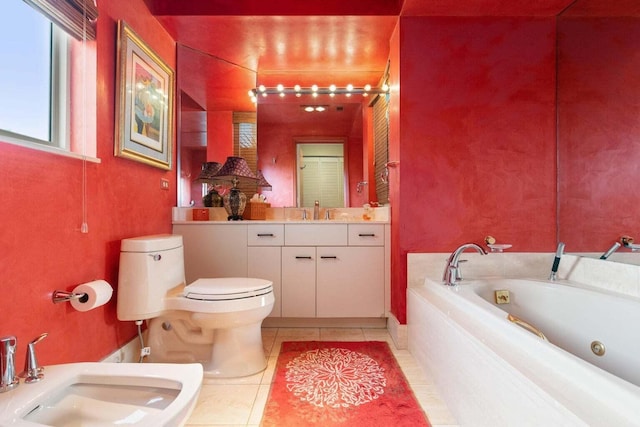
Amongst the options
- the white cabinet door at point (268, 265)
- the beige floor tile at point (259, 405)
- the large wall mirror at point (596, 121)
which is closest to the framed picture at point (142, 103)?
the large wall mirror at point (596, 121)

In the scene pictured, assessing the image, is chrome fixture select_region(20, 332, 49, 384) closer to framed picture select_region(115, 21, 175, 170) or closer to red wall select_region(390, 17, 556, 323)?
framed picture select_region(115, 21, 175, 170)

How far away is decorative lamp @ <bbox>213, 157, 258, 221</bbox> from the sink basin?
149 centimetres

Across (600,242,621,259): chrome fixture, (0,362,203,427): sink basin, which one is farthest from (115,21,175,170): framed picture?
(600,242,621,259): chrome fixture

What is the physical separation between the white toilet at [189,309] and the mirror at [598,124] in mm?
2035

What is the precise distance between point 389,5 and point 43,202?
217 cm

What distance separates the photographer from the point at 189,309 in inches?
61.4

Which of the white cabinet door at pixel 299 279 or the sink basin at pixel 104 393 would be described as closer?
the sink basin at pixel 104 393

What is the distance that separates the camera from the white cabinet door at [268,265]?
7.17 ft

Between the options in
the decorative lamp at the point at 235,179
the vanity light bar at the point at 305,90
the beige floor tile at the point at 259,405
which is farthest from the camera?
the vanity light bar at the point at 305,90

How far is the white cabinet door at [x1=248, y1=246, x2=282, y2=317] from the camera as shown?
2186 mm

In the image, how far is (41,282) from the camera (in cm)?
113

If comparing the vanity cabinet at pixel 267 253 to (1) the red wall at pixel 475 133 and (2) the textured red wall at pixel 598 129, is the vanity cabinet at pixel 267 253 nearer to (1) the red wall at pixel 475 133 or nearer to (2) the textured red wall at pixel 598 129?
(1) the red wall at pixel 475 133

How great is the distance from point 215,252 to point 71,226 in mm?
981

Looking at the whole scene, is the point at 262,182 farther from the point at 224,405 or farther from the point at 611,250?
the point at 611,250
